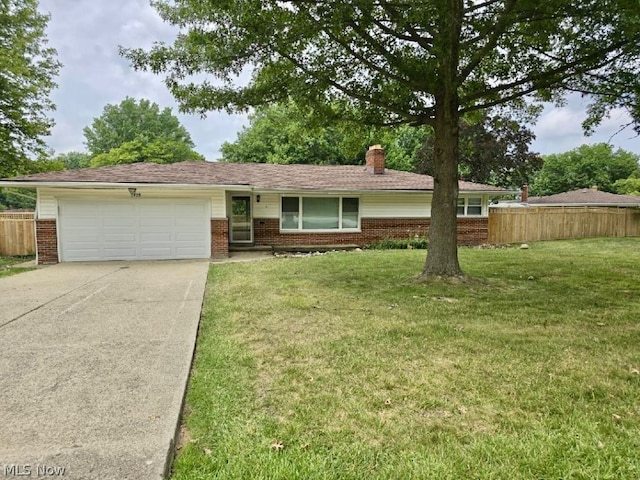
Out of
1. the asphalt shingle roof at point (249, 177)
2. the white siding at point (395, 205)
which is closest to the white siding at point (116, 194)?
the asphalt shingle roof at point (249, 177)

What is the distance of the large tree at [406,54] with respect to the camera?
6.54 meters

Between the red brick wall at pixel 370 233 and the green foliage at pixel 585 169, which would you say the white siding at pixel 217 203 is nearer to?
the red brick wall at pixel 370 233

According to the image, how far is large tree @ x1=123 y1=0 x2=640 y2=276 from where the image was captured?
6543 mm

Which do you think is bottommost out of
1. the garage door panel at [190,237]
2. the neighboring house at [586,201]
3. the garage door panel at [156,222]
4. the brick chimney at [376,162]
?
the garage door panel at [190,237]

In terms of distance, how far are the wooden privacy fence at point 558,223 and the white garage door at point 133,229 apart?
12736 mm

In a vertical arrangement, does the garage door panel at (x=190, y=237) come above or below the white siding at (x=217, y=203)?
below

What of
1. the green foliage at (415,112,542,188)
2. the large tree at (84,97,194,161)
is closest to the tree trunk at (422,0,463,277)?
the green foliage at (415,112,542,188)

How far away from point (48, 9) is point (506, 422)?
23750 millimetres

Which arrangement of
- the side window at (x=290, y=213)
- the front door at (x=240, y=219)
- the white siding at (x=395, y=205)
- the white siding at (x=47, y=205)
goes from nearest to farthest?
the white siding at (x=47, y=205) → the side window at (x=290, y=213) → the white siding at (x=395, y=205) → the front door at (x=240, y=219)

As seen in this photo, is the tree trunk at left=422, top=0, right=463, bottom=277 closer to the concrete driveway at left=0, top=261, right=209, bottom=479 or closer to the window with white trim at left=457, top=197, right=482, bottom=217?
the concrete driveway at left=0, top=261, right=209, bottom=479

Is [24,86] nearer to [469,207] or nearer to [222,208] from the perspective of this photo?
[222,208]

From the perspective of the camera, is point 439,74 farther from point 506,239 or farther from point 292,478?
point 506,239

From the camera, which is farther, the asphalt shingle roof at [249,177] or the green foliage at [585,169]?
the green foliage at [585,169]

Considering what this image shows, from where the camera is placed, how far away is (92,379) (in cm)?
347
